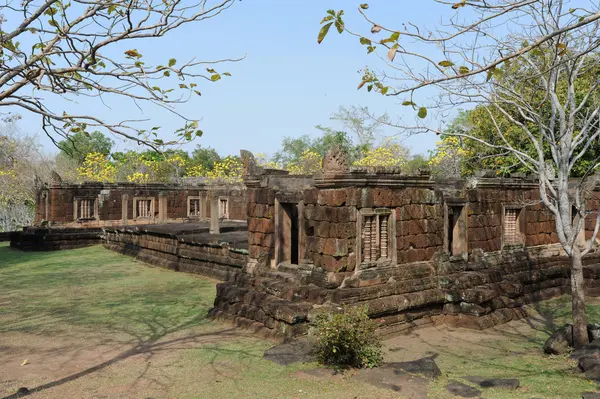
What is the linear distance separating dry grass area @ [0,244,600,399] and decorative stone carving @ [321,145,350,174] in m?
2.97

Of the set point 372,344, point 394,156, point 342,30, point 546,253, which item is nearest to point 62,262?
point 372,344

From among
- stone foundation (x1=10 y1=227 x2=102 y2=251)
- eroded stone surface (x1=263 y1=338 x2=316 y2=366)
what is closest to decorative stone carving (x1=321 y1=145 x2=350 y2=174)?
eroded stone surface (x1=263 y1=338 x2=316 y2=366)

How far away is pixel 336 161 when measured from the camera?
8695mm

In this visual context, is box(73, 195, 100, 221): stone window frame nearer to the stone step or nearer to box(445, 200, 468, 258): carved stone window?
the stone step


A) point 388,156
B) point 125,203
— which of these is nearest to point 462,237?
point 125,203

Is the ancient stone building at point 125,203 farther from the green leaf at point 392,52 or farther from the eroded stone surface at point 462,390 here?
the green leaf at point 392,52

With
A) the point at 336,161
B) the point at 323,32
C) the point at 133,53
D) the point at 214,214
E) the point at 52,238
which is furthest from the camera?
the point at 52,238

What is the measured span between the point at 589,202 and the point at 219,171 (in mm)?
33968

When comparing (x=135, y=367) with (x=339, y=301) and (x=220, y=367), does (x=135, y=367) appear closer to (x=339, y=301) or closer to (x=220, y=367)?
(x=220, y=367)

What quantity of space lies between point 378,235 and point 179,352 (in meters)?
3.90

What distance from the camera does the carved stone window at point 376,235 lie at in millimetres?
8906

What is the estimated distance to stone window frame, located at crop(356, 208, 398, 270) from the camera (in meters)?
8.80

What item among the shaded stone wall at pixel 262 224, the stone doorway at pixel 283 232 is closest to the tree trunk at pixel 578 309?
the stone doorway at pixel 283 232

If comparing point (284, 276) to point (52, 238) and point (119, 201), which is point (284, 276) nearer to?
point (52, 238)
